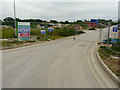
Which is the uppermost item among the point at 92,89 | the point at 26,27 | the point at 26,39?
the point at 26,27

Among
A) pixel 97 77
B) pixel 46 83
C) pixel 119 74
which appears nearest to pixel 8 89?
pixel 46 83

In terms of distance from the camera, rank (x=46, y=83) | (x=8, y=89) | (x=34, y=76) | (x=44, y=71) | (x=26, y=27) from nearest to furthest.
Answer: (x=8, y=89) → (x=46, y=83) → (x=34, y=76) → (x=44, y=71) → (x=26, y=27)

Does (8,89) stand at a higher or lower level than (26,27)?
lower

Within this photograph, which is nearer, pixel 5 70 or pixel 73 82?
pixel 73 82

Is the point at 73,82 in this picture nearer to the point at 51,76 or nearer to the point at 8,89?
the point at 51,76

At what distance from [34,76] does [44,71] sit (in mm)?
748

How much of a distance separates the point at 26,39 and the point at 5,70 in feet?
32.8

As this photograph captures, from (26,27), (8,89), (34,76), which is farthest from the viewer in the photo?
(26,27)

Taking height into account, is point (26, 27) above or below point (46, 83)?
above

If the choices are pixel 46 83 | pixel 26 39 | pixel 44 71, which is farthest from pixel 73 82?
pixel 26 39

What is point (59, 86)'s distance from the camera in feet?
14.8

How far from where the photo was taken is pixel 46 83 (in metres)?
4.73

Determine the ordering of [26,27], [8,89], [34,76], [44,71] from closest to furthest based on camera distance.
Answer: [8,89]
[34,76]
[44,71]
[26,27]

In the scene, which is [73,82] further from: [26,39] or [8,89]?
[26,39]
